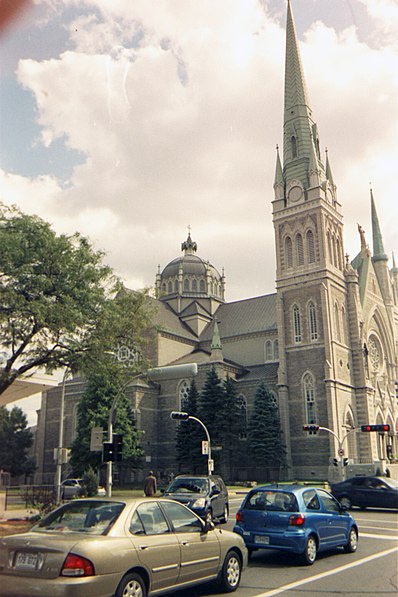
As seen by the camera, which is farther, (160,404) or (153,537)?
(160,404)

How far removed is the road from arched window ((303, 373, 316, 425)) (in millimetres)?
33900

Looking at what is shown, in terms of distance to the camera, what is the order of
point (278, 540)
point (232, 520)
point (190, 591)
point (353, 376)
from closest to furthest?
point (190, 591) < point (278, 540) < point (232, 520) < point (353, 376)

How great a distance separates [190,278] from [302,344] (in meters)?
26.4

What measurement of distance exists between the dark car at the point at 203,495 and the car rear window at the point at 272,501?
17.2 ft

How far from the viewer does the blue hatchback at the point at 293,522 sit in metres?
11.0

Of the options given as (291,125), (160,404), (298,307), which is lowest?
(160,404)

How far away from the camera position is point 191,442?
4700 cm

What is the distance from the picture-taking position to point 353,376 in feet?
170

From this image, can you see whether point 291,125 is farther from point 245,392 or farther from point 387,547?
point 387,547

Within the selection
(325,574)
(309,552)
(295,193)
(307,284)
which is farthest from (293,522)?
(295,193)

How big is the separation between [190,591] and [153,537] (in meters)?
1.97

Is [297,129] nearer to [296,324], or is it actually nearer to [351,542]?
[296,324]

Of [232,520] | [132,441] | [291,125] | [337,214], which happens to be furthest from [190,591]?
[291,125]

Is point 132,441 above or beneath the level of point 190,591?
above
